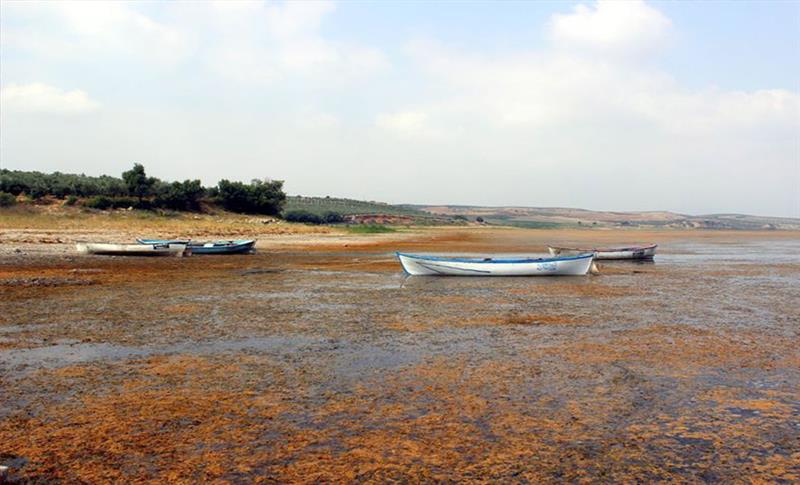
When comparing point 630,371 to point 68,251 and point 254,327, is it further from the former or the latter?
point 68,251

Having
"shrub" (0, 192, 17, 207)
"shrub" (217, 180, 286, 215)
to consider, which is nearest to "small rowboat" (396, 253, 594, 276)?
"shrub" (0, 192, 17, 207)

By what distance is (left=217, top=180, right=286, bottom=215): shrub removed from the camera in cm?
7512

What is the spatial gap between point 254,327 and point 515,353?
5692mm

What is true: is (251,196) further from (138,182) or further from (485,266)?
(485,266)

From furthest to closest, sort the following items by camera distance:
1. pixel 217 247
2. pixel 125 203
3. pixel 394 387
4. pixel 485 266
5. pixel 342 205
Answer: pixel 342 205 < pixel 125 203 < pixel 217 247 < pixel 485 266 < pixel 394 387

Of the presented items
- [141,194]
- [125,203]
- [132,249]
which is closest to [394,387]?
[132,249]

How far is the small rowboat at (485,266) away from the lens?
2525cm

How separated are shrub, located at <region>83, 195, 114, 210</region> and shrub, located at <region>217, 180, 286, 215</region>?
16.4m

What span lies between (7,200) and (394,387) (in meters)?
52.6

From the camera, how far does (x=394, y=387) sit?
901 centimetres

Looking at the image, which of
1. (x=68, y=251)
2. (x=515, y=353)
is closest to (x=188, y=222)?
(x=68, y=251)

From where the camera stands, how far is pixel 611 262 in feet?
117

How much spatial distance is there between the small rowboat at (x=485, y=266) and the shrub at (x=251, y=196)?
53.0 m

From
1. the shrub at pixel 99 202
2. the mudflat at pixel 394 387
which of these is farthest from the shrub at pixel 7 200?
the mudflat at pixel 394 387
